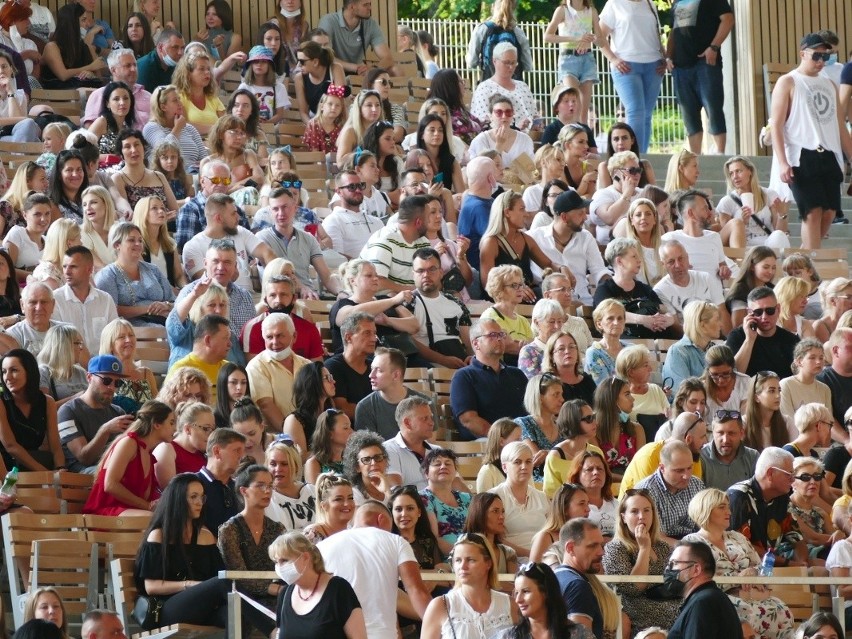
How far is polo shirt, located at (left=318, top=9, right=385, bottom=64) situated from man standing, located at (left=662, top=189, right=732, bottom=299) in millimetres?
4282

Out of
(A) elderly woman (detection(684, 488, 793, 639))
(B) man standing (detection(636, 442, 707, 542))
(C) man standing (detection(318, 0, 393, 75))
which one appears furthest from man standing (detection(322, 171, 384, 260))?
(A) elderly woman (detection(684, 488, 793, 639))

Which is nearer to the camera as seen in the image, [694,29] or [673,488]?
[673,488]

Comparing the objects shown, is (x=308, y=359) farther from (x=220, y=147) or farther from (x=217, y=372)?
(x=220, y=147)

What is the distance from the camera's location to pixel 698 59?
1761cm

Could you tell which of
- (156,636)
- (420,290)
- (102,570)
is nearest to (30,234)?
(420,290)

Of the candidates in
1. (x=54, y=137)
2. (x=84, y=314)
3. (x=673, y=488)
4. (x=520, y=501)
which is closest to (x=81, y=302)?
(x=84, y=314)

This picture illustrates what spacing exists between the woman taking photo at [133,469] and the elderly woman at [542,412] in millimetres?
2116

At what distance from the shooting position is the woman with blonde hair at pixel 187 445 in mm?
10281

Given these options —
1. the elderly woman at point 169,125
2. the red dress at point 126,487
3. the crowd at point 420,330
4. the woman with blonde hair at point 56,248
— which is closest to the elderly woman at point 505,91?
the crowd at point 420,330

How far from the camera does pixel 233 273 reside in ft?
40.3

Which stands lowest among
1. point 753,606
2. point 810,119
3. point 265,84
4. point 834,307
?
point 753,606

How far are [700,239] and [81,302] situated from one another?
15.4ft

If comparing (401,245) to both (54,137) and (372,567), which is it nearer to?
(54,137)

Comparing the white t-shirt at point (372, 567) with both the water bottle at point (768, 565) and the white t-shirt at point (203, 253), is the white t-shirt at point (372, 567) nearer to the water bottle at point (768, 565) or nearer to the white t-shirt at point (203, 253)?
the water bottle at point (768, 565)
